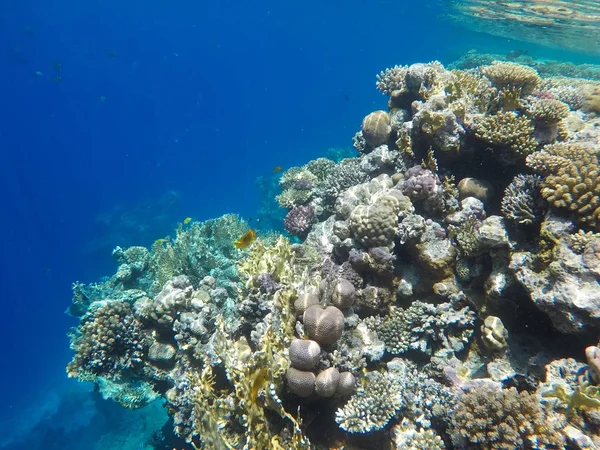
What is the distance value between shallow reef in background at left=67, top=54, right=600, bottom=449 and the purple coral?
975 mm

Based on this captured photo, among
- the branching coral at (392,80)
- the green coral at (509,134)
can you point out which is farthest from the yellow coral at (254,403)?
the branching coral at (392,80)

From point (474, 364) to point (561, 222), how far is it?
251 centimetres

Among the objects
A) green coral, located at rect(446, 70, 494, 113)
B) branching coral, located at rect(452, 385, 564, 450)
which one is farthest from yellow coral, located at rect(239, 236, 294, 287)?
green coral, located at rect(446, 70, 494, 113)

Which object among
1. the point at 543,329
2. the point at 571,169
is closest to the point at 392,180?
the point at 571,169

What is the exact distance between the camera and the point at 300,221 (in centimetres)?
962

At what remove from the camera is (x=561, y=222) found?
4484 millimetres

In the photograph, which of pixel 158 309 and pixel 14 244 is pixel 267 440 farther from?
pixel 14 244

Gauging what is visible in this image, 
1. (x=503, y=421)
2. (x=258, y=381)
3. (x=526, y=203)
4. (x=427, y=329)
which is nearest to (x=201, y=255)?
(x=258, y=381)

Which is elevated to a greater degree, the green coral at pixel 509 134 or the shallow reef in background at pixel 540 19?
the shallow reef in background at pixel 540 19

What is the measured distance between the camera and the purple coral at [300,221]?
378 inches

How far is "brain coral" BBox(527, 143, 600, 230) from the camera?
4.33 metres

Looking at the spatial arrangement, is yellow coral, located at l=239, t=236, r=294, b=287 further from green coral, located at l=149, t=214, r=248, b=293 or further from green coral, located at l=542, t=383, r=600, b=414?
green coral, located at l=542, t=383, r=600, b=414

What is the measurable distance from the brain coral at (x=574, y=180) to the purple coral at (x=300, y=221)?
579 centimetres

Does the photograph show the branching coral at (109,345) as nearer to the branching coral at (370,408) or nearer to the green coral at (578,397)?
the branching coral at (370,408)
